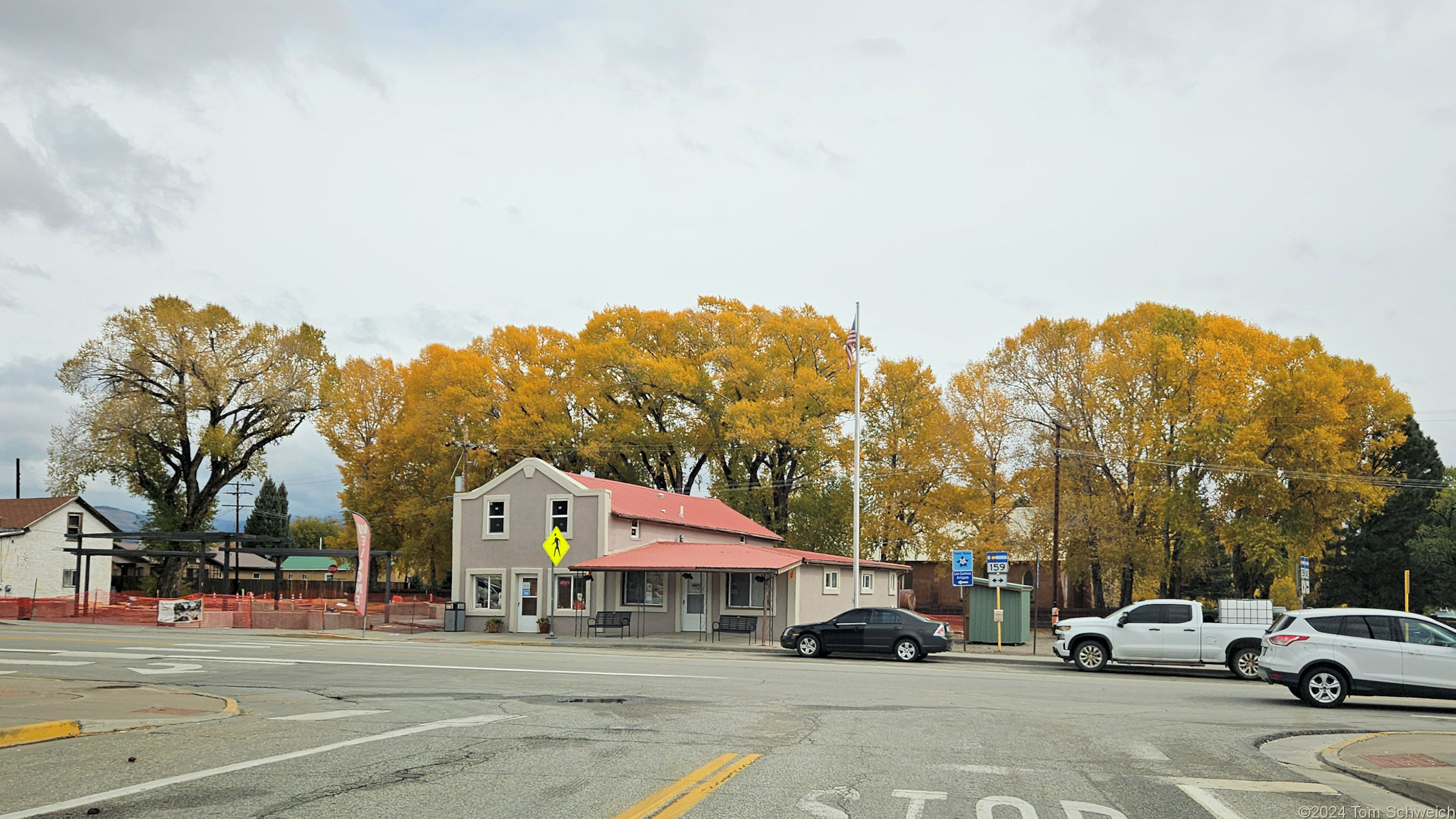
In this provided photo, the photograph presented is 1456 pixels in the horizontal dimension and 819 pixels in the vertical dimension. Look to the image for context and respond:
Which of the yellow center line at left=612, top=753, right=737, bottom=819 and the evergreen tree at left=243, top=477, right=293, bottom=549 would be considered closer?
the yellow center line at left=612, top=753, right=737, bottom=819

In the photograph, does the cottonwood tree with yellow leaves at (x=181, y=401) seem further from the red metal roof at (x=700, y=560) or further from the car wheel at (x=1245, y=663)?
the car wheel at (x=1245, y=663)

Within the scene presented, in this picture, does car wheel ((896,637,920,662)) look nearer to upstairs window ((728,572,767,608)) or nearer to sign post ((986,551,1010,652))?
sign post ((986,551,1010,652))

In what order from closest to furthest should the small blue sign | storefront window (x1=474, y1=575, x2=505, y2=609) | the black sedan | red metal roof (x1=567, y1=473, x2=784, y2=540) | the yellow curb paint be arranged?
the yellow curb paint
the black sedan
the small blue sign
storefront window (x1=474, y1=575, x2=505, y2=609)
red metal roof (x1=567, y1=473, x2=784, y2=540)

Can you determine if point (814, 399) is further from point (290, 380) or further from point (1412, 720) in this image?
point (1412, 720)

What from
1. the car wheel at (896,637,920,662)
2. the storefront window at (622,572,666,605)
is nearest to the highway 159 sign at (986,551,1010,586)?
the car wheel at (896,637,920,662)

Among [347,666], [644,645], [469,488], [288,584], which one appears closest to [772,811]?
[347,666]

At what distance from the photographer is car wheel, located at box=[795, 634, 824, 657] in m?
30.1

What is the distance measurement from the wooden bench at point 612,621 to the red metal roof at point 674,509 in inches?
158

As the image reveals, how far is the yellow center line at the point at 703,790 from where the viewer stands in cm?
813

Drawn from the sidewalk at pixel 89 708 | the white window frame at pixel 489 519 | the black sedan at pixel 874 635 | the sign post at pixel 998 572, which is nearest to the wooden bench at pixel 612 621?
the white window frame at pixel 489 519

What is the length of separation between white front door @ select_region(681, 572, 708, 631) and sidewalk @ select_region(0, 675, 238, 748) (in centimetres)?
2253

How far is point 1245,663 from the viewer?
2433cm

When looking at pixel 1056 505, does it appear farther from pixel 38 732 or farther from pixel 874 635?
pixel 38 732

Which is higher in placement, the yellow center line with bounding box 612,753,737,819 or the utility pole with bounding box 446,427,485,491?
the utility pole with bounding box 446,427,485,491
